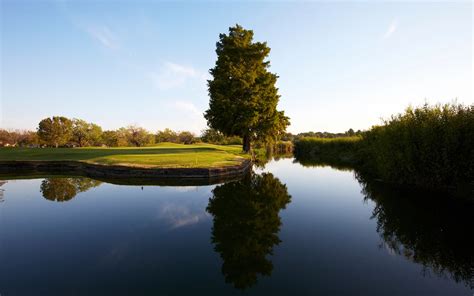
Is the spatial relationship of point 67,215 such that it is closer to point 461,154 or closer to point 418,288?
point 418,288

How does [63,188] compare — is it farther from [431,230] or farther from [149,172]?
[431,230]

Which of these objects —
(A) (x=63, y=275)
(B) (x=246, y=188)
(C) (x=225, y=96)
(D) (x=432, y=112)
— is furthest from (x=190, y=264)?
(C) (x=225, y=96)

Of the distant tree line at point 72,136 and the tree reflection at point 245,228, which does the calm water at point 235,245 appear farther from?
the distant tree line at point 72,136

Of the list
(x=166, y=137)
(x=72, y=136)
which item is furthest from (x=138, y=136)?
(x=72, y=136)

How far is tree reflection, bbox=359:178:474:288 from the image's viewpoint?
597 cm

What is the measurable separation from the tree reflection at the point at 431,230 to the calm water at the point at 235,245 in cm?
3

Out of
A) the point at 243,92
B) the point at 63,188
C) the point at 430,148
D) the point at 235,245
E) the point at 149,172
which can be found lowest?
the point at 63,188

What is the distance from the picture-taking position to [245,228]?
320 inches

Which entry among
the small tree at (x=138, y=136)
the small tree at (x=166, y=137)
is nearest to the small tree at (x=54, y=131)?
the small tree at (x=138, y=136)

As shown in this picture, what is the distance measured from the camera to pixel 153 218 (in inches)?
375

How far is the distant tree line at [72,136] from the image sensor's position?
65125mm

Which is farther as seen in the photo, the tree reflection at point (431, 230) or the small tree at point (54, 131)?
the small tree at point (54, 131)

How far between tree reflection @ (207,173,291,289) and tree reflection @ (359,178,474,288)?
348 cm

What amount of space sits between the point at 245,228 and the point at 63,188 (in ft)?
42.0
